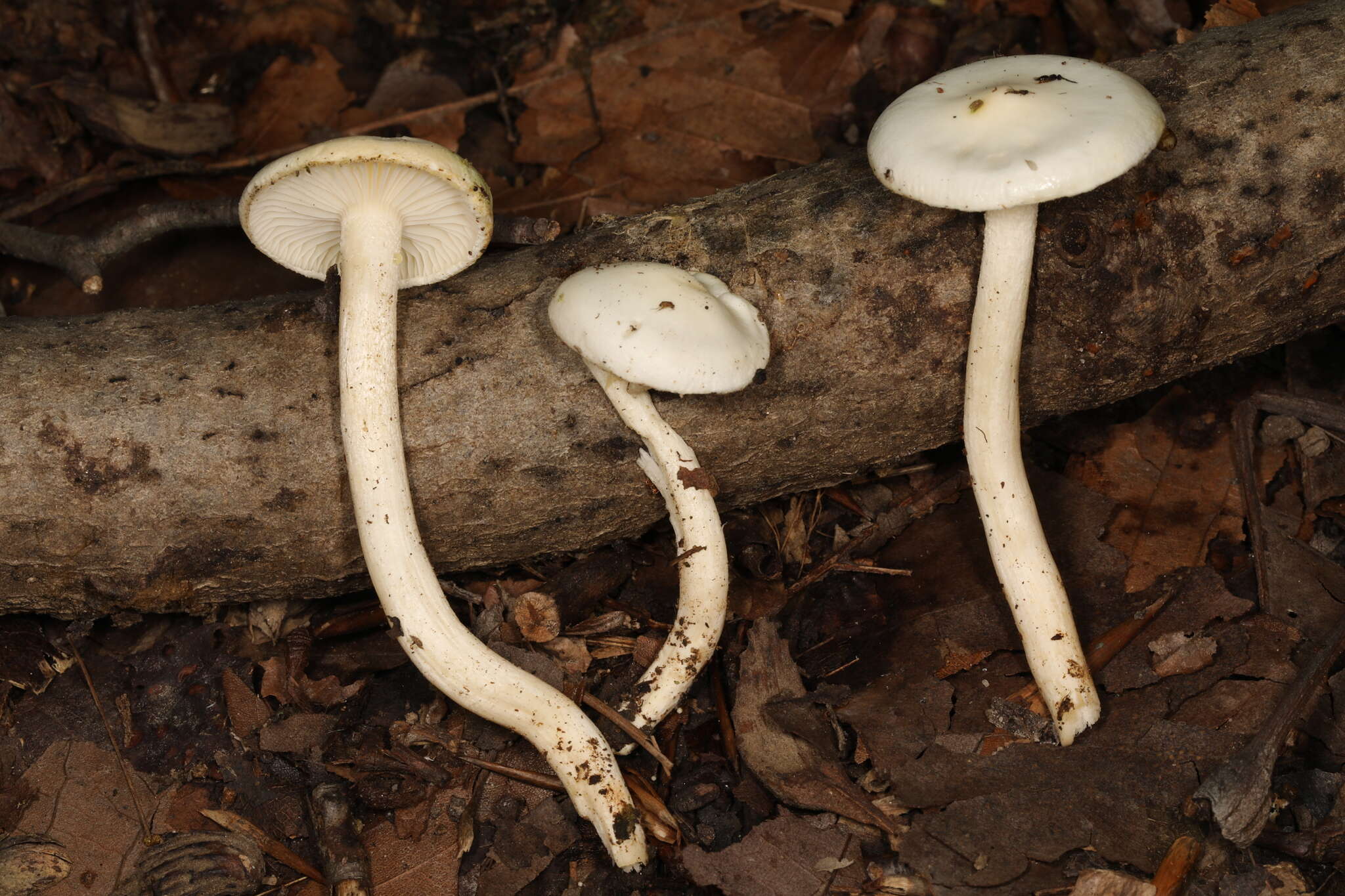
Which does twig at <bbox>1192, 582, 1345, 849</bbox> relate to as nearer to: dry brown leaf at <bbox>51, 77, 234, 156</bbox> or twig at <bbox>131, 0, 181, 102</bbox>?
dry brown leaf at <bbox>51, 77, 234, 156</bbox>

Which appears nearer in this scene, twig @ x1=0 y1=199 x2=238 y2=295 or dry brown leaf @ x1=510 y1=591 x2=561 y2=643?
dry brown leaf @ x1=510 y1=591 x2=561 y2=643

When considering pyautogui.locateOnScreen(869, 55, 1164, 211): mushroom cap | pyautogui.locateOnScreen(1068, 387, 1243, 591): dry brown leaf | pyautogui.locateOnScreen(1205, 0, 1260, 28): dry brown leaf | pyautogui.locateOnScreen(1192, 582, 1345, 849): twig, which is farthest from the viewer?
pyautogui.locateOnScreen(1205, 0, 1260, 28): dry brown leaf

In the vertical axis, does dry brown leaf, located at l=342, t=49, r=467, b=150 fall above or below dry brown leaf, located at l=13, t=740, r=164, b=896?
above

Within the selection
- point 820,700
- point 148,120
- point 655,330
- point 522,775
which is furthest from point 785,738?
point 148,120

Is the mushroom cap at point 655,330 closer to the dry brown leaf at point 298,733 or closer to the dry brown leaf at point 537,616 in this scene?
the dry brown leaf at point 537,616

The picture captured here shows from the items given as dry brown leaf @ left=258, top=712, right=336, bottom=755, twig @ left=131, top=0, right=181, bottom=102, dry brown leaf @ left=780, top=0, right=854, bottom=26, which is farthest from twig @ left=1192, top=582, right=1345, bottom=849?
twig @ left=131, top=0, right=181, bottom=102

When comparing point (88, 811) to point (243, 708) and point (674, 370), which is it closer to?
point (243, 708)
